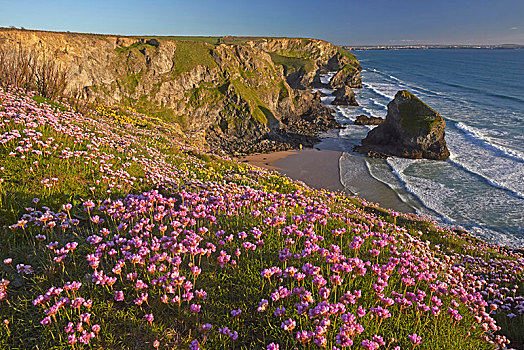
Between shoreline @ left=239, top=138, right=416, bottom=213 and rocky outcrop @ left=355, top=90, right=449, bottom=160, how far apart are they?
5.55 meters

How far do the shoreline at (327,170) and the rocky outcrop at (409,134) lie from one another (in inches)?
218

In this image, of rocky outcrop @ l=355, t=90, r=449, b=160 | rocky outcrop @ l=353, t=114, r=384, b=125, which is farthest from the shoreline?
rocky outcrop @ l=353, t=114, r=384, b=125

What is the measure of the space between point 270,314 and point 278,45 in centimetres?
16236

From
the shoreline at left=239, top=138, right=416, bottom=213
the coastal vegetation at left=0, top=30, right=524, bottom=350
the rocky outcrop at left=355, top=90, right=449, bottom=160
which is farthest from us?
the rocky outcrop at left=355, top=90, right=449, bottom=160

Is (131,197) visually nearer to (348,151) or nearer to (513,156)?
(348,151)

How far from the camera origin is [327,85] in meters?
124

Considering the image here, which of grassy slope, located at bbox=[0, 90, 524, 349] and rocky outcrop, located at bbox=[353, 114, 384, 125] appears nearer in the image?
grassy slope, located at bbox=[0, 90, 524, 349]

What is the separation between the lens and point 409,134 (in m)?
43.4

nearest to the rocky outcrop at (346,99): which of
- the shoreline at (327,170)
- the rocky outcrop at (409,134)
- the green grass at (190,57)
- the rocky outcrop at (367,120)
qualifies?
the rocky outcrop at (367,120)

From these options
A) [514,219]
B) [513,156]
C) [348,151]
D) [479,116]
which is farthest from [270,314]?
[479,116]

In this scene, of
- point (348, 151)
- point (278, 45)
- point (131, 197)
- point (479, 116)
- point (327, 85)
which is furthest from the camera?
point (278, 45)

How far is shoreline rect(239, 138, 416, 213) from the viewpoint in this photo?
30.7 meters

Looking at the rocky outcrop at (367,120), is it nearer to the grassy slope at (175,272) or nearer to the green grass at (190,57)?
the green grass at (190,57)

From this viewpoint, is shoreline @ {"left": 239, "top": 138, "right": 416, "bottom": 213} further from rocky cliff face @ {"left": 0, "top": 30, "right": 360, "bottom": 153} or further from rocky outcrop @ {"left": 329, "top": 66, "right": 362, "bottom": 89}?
rocky outcrop @ {"left": 329, "top": 66, "right": 362, "bottom": 89}
